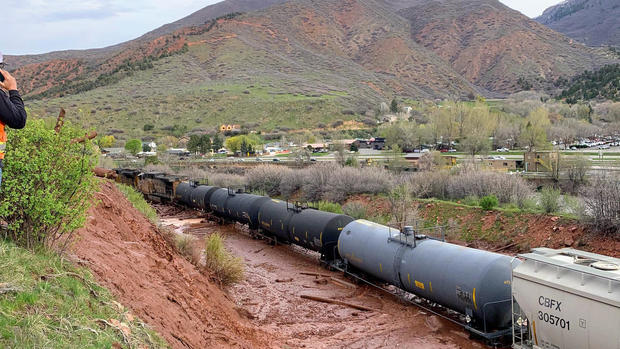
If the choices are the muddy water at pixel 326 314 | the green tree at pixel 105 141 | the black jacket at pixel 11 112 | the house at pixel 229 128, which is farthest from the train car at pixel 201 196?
the house at pixel 229 128

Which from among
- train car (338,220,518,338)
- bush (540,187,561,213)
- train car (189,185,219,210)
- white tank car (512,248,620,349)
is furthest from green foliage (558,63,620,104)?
white tank car (512,248,620,349)

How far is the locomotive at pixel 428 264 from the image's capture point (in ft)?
42.3

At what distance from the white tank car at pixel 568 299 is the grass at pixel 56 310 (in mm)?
8698

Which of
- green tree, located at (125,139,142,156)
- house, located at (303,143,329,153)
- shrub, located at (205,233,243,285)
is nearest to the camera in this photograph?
shrub, located at (205,233,243,285)

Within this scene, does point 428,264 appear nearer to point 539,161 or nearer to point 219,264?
point 219,264

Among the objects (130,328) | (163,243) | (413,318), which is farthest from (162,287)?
(413,318)

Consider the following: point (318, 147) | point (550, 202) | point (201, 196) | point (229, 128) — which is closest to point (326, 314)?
point (550, 202)

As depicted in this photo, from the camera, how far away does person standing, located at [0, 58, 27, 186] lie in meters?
5.85

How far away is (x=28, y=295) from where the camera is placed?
677 cm

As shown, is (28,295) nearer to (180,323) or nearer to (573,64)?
(180,323)

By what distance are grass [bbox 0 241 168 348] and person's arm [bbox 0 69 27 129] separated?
2.37 meters

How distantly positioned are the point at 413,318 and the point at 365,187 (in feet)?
76.1

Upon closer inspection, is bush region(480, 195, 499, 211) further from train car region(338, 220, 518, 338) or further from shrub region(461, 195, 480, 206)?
train car region(338, 220, 518, 338)

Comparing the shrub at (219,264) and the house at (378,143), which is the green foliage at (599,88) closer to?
the house at (378,143)
